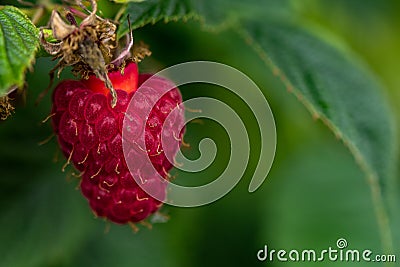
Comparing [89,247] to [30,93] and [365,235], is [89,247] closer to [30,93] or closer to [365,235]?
[30,93]

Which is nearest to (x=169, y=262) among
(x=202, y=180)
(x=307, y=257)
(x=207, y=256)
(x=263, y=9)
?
(x=207, y=256)

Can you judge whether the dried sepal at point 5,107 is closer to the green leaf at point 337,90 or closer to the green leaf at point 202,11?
the green leaf at point 202,11

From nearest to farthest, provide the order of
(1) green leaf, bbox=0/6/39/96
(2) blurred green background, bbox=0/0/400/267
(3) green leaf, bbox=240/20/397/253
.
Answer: (1) green leaf, bbox=0/6/39/96 → (3) green leaf, bbox=240/20/397/253 → (2) blurred green background, bbox=0/0/400/267

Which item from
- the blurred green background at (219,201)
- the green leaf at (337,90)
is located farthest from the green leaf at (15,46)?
the green leaf at (337,90)

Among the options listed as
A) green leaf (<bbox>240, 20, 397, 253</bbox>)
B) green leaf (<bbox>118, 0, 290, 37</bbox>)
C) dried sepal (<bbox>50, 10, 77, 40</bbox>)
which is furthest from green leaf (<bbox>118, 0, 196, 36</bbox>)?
green leaf (<bbox>240, 20, 397, 253</bbox>)

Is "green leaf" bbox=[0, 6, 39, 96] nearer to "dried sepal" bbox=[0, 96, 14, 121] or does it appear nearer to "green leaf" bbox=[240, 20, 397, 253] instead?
"dried sepal" bbox=[0, 96, 14, 121]

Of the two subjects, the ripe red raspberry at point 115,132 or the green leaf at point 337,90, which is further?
the green leaf at point 337,90
